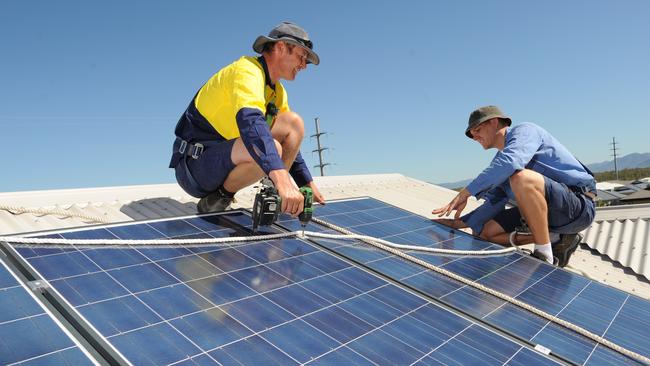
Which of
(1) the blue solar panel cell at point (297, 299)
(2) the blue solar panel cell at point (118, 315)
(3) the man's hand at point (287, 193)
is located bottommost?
(1) the blue solar panel cell at point (297, 299)

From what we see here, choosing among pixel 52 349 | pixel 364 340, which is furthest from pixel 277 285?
pixel 52 349

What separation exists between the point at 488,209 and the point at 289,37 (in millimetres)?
3512

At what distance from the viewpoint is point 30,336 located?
1.92m

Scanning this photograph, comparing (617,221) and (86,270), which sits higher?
(86,270)

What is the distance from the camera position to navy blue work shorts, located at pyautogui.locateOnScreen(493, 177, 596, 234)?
5453mm

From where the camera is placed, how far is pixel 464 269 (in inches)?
171

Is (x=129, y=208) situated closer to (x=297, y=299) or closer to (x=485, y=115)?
(x=297, y=299)

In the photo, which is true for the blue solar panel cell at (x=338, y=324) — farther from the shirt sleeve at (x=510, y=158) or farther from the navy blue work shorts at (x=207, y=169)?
the shirt sleeve at (x=510, y=158)

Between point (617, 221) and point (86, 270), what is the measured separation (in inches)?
412

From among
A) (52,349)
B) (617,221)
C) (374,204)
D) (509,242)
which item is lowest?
(617,221)

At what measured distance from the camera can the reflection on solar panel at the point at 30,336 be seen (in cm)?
180

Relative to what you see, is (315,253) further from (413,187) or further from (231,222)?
(413,187)

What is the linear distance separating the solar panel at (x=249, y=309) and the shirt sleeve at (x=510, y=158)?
7.89 ft

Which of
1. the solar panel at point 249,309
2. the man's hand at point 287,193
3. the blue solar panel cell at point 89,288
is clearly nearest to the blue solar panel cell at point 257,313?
the solar panel at point 249,309
